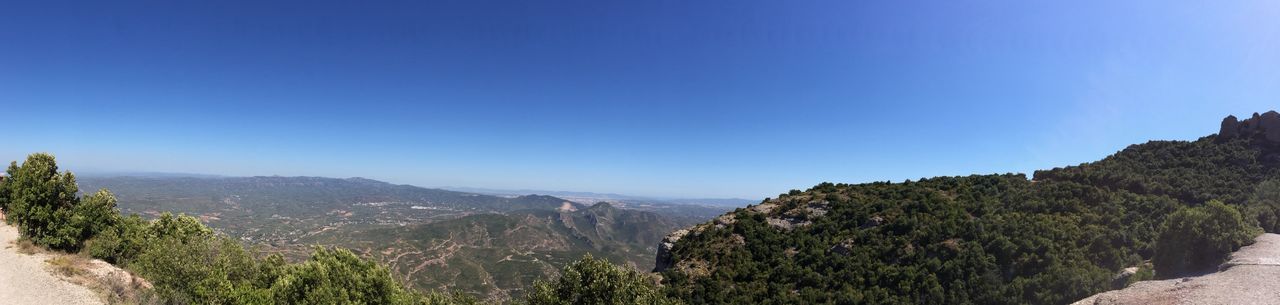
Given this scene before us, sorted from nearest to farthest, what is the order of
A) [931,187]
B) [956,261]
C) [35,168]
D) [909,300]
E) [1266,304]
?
1. [1266,304]
2. [35,168]
3. [909,300]
4. [956,261]
5. [931,187]

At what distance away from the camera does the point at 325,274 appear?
24.6 metres

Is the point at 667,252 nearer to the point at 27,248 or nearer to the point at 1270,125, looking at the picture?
the point at 27,248

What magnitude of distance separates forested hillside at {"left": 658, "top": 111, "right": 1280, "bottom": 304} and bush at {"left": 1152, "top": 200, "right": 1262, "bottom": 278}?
8 centimetres

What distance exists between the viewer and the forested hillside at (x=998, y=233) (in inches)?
1474

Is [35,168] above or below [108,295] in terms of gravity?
above

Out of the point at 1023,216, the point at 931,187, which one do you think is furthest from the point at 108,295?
the point at 931,187

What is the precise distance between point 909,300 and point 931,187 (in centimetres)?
3798

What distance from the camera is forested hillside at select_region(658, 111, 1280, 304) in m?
37.4

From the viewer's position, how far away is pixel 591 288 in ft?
96.2

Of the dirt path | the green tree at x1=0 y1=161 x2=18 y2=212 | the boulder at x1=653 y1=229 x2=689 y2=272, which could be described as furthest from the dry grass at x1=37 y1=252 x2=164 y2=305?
the boulder at x1=653 y1=229 x2=689 y2=272

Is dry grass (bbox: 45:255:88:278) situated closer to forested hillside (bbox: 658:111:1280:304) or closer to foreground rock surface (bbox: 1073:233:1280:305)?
forested hillside (bbox: 658:111:1280:304)

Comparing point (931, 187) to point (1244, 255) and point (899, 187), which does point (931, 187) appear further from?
point (1244, 255)

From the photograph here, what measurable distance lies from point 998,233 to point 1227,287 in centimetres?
2454

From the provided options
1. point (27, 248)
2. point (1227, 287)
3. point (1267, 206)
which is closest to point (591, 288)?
point (1227, 287)
